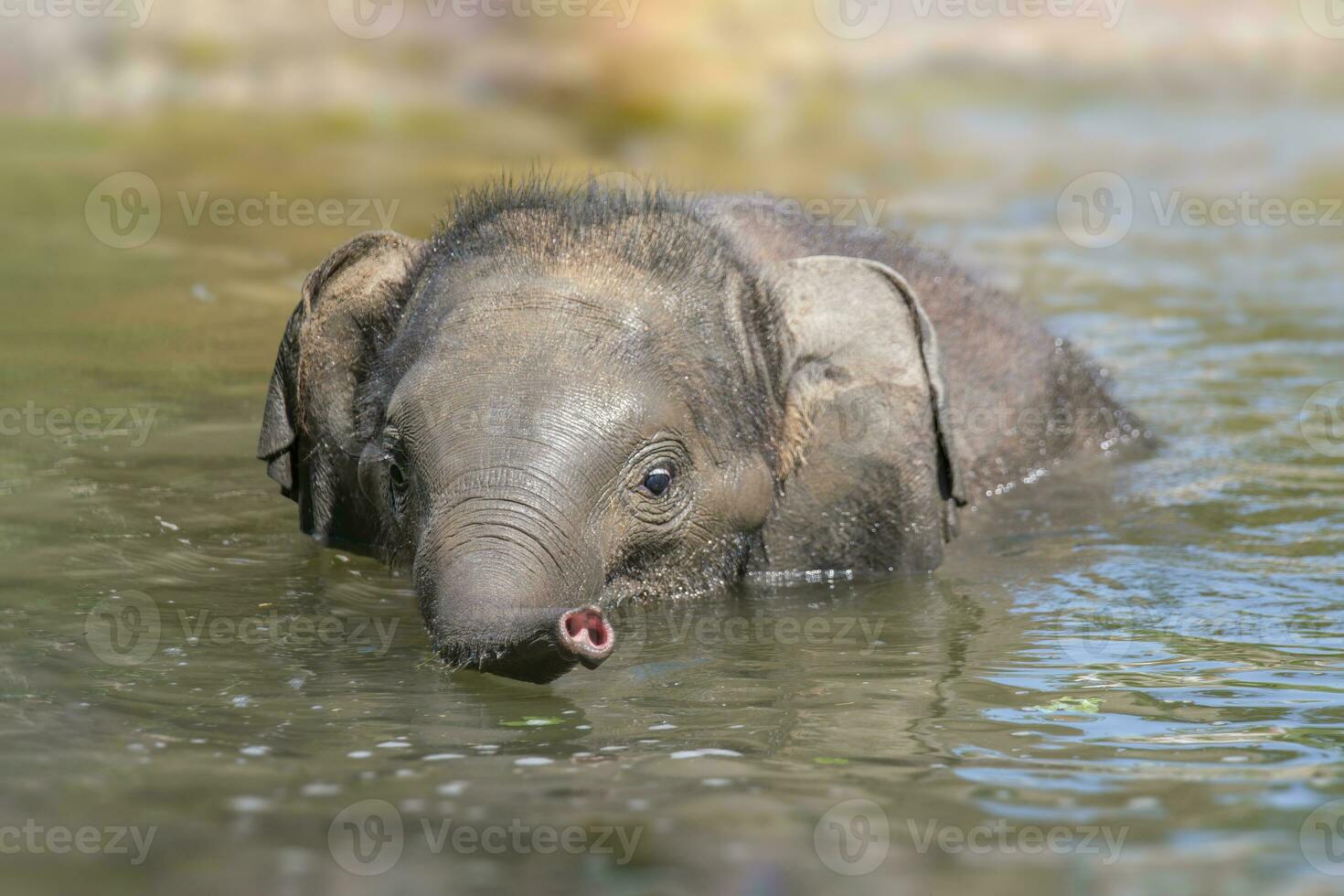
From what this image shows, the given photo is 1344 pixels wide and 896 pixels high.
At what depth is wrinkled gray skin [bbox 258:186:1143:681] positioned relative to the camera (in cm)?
693

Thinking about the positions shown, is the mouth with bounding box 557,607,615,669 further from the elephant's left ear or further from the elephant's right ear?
the elephant's right ear

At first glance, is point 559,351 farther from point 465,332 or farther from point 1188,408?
point 1188,408
